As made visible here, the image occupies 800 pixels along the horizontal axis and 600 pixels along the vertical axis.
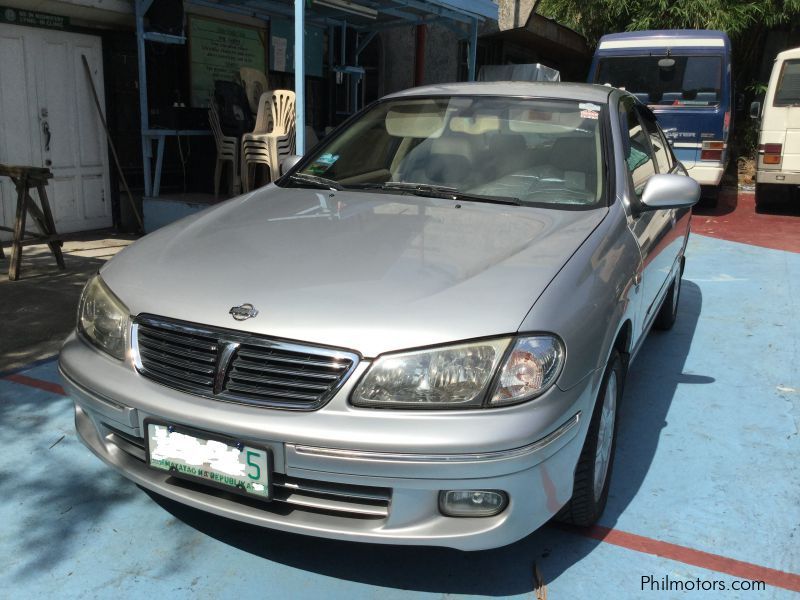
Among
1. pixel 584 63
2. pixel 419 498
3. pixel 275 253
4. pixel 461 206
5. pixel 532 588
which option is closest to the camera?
pixel 419 498

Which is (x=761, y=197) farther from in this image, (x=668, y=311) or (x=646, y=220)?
(x=646, y=220)

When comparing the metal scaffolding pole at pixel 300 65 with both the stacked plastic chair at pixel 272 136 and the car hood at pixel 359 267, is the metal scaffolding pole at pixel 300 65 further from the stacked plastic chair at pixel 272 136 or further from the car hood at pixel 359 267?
the car hood at pixel 359 267

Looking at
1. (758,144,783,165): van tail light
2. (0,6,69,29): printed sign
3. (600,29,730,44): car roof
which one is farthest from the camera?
→ (600,29,730,44): car roof

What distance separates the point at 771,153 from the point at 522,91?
25.4ft

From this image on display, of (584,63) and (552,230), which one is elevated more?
(584,63)

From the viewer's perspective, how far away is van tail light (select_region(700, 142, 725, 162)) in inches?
386

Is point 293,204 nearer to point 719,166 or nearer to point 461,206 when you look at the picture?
point 461,206

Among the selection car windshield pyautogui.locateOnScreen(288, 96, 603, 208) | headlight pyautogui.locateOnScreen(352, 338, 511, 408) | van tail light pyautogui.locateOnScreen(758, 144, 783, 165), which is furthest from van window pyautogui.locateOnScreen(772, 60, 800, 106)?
headlight pyautogui.locateOnScreen(352, 338, 511, 408)

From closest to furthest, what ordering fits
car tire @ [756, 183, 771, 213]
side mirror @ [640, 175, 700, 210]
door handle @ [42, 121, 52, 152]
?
side mirror @ [640, 175, 700, 210], door handle @ [42, 121, 52, 152], car tire @ [756, 183, 771, 213]

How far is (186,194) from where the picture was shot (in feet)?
26.1

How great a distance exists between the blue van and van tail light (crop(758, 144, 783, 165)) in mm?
474

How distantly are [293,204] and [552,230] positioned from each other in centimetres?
111

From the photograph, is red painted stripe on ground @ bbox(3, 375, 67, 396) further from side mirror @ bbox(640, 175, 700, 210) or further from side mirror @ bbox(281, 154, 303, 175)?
side mirror @ bbox(640, 175, 700, 210)

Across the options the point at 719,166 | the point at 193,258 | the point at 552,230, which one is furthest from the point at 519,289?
the point at 719,166
